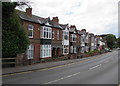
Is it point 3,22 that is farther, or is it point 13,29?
point 13,29

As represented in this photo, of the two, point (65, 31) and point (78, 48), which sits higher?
point (65, 31)

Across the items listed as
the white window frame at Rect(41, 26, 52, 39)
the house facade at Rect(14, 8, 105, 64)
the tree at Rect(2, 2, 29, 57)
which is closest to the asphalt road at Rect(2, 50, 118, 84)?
the tree at Rect(2, 2, 29, 57)

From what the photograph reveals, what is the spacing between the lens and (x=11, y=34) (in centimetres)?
1591

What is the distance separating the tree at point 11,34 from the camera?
47.9ft

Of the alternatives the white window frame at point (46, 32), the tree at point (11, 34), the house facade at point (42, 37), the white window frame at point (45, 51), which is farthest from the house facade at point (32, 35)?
the tree at point (11, 34)

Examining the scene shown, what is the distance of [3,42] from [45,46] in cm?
1139

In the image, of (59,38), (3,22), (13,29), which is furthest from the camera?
(59,38)

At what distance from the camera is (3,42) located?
15.0 m

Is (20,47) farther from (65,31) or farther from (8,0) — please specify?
(65,31)

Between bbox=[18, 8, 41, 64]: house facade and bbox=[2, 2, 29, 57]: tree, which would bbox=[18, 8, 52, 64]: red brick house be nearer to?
bbox=[18, 8, 41, 64]: house facade

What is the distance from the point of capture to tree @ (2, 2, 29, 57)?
14593 millimetres

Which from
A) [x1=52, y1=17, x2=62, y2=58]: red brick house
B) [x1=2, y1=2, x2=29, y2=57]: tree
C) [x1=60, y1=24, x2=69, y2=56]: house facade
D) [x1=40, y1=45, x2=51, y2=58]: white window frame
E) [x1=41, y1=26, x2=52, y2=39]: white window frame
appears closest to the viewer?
[x1=2, y1=2, x2=29, y2=57]: tree

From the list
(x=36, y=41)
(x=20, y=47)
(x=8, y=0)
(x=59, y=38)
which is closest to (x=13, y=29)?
(x=20, y=47)

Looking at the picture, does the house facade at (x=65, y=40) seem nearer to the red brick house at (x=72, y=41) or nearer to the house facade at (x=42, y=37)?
the house facade at (x=42, y=37)
